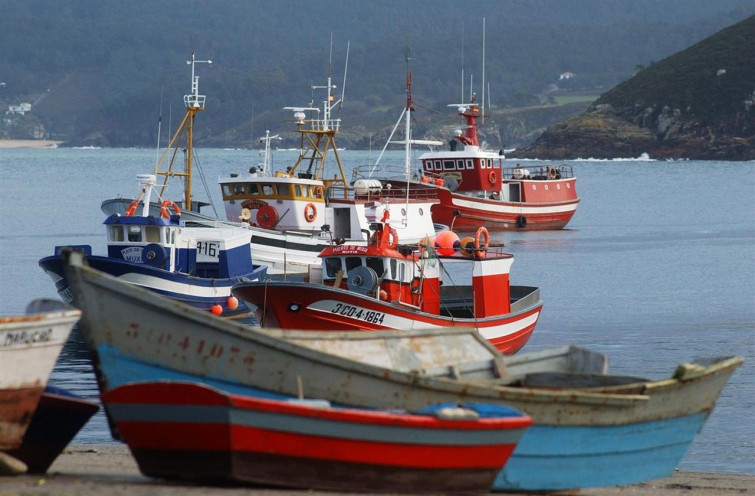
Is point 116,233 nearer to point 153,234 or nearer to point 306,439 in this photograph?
point 153,234

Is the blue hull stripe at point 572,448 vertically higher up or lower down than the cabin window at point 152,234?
lower down

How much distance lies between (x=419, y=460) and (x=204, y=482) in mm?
2251

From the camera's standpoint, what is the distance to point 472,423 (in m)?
14.2

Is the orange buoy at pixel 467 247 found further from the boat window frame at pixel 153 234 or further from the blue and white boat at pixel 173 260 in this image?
the boat window frame at pixel 153 234

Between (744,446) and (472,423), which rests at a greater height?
(472,423)

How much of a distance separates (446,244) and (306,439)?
1550cm

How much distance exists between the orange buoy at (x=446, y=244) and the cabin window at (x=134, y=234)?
886 cm

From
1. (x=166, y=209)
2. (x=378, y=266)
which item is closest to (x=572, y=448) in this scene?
(x=378, y=266)

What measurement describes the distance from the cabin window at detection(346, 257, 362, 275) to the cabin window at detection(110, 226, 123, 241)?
29.2ft

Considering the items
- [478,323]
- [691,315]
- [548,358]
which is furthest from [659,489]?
[691,315]

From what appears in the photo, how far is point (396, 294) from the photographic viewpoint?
27.5 meters

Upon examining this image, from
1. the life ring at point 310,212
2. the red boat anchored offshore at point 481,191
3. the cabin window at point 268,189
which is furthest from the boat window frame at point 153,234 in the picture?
the red boat anchored offshore at point 481,191

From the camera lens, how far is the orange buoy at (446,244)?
2881 cm

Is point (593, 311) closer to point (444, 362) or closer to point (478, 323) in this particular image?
point (478, 323)
